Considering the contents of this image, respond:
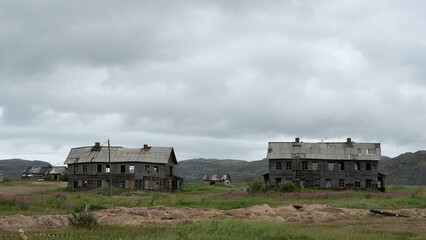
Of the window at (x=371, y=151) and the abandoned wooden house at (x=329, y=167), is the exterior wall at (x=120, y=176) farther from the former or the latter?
the window at (x=371, y=151)

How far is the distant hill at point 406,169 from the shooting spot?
134m

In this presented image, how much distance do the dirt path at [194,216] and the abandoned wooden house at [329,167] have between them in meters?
29.0

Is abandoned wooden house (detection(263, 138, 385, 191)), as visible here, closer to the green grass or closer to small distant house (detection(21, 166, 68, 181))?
the green grass

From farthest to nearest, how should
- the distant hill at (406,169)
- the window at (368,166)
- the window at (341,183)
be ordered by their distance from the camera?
the distant hill at (406,169), the window at (341,183), the window at (368,166)

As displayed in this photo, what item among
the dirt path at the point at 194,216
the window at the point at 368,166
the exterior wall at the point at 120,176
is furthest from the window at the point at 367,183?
the dirt path at the point at 194,216

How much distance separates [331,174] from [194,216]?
124ft

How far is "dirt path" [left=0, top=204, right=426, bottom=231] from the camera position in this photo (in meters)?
20.1

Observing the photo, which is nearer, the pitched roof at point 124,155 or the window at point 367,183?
the window at point 367,183

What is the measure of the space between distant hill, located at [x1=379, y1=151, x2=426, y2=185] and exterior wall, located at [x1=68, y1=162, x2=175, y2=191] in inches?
3760

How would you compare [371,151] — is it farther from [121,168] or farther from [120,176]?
[120,176]

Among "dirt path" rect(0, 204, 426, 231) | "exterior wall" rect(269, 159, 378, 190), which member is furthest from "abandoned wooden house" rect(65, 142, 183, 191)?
"dirt path" rect(0, 204, 426, 231)

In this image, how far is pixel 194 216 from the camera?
78.9ft

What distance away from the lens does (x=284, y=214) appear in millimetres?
26453

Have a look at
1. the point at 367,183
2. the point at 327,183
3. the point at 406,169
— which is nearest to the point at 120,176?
the point at 327,183
